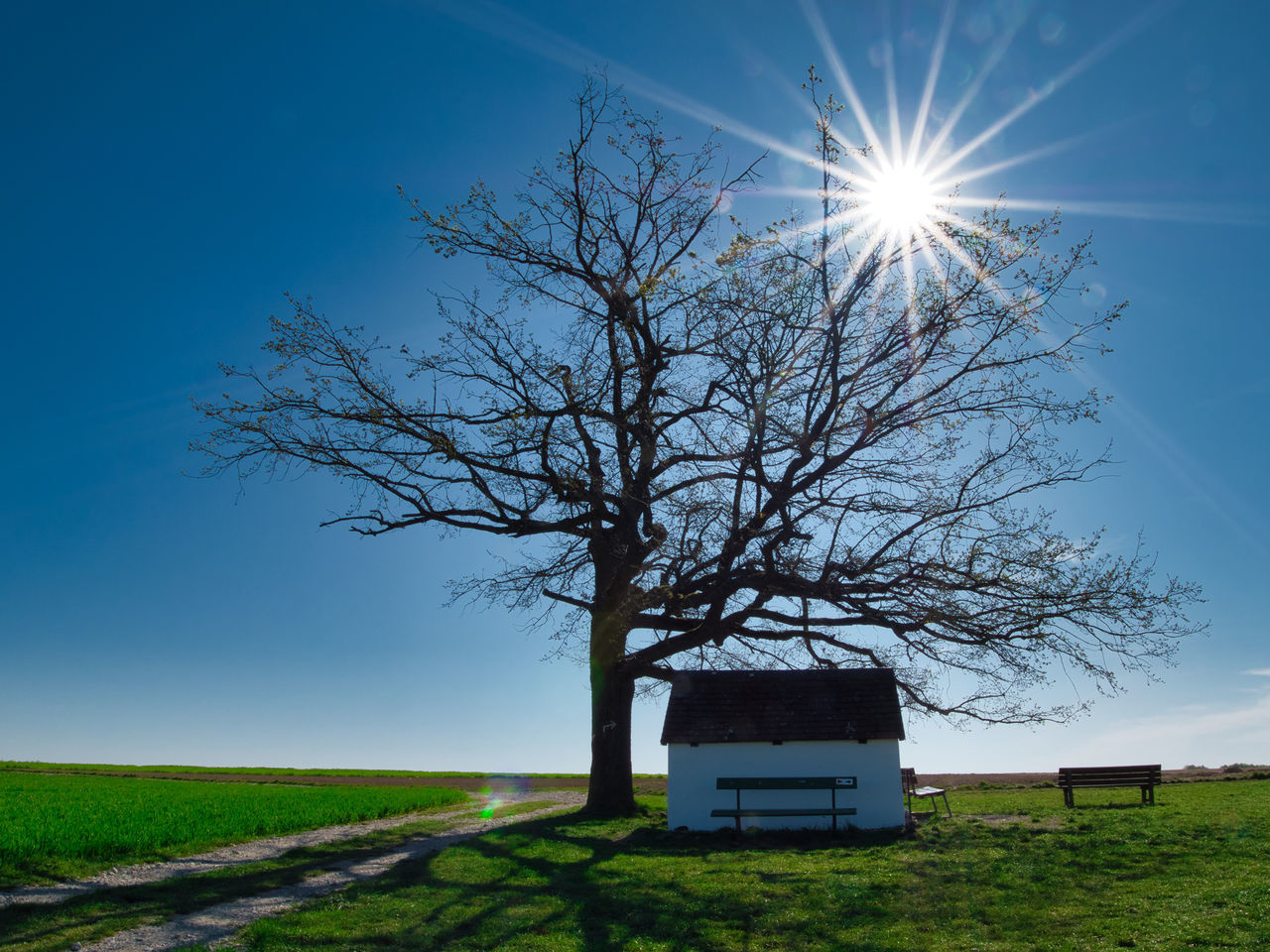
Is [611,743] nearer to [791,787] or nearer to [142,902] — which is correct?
[791,787]

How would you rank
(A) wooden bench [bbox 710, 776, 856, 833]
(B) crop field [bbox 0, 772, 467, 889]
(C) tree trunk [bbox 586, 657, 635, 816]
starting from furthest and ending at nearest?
(C) tree trunk [bbox 586, 657, 635, 816] < (A) wooden bench [bbox 710, 776, 856, 833] < (B) crop field [bbox 0, 772, 467, 889]

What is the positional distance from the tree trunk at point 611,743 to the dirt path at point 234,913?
17.9ft

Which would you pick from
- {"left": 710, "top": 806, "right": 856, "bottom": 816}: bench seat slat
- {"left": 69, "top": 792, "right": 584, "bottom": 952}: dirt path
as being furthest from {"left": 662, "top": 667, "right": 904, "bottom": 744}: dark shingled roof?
{"left": 69, "top": 792, "right": 584, "bottom": 952}: dirt path

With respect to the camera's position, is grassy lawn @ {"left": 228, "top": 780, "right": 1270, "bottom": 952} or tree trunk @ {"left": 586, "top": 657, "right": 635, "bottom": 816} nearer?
grassy lawn @ {"left": 228, "top": 780, "right": 1270, "bottom": 952}

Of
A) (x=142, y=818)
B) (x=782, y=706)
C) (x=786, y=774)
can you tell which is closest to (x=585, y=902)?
(x=786, y=774)

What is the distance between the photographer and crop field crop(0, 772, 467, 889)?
1498 cm

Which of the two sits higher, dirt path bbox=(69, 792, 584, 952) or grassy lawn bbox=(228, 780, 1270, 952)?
grassy lawn bbox=(228, 780, 1270, 952)

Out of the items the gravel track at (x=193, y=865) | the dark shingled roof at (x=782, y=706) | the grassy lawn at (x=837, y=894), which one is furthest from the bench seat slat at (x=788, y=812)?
the gravel track at (x=193, y=865)

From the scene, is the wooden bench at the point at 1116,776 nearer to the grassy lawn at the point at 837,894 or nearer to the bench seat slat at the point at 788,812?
the grassy lawn at the point at 837,894

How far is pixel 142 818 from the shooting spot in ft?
68.1

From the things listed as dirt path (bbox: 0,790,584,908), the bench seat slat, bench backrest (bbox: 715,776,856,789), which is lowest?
dirt path (bbox: 0,790,584,908)

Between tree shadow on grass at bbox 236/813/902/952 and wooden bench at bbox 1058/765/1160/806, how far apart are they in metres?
10.4

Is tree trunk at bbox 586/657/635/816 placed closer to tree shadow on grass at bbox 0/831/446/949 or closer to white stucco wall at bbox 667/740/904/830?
white stucco wall at bbox 667/740/904/830

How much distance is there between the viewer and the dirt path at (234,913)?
883cm
